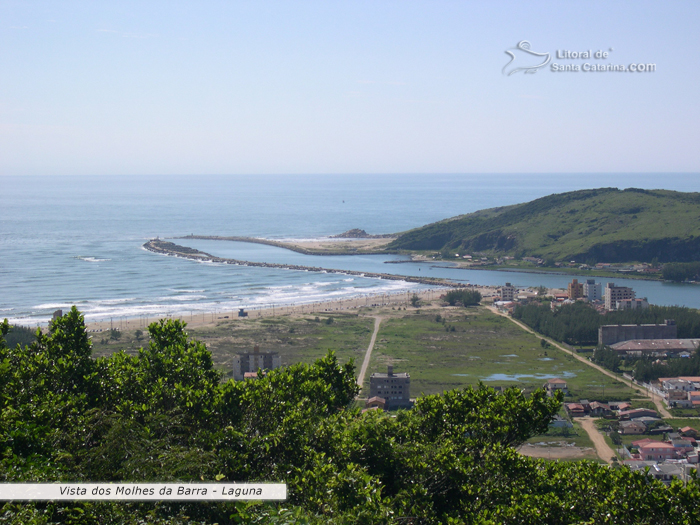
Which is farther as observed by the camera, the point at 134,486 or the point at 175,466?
the point at 175,466

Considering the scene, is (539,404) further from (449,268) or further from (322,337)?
(449,268)

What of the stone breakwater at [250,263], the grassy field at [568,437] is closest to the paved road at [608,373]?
the grassy field at [568,437]

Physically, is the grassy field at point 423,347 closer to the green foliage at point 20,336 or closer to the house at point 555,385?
the house at point 555,385

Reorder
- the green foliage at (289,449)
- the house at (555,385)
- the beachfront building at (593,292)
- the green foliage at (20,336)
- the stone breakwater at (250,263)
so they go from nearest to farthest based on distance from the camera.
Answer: the green foliage at (289,449), the house at (555,385), the green foliage at (20,336), the beachfront building at (593,292), the stone breakwater at (250,263)

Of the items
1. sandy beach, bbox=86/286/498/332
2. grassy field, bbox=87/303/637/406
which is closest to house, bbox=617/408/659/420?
grassy field, bbox=87/303/637/406

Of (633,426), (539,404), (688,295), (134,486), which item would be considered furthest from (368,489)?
(688,295)
